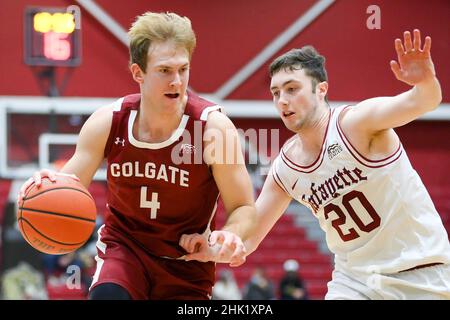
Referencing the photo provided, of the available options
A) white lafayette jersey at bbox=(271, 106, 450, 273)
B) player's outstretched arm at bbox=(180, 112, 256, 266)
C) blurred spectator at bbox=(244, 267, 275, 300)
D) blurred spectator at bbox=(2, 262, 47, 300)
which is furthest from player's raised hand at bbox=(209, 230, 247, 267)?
blurred spectator at bbox=(2, 262, 47, 300)

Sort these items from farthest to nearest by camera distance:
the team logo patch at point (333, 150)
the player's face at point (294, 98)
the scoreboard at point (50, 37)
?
1. the scoreboard at point (50, 37)
2. the player's face at point (294, 98)
3. the team logo patch at point (333, 150)

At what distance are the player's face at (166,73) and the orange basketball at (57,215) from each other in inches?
24.2

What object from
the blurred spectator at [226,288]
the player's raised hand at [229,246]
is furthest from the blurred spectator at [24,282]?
the player's raised hand at [229,246]

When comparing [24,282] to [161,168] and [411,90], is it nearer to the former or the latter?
[161,168]

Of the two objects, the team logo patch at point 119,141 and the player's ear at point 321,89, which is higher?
the player's ear at point 321,89

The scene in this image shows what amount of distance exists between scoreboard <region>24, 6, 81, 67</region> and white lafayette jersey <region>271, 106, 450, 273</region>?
5771 millimetres

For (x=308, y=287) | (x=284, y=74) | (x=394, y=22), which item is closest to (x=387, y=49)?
(x=394, y=22)

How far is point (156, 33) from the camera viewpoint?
3971mm

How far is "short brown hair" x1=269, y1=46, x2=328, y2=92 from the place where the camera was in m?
4.43

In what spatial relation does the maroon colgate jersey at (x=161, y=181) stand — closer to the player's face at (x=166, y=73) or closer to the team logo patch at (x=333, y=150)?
the player's face at (x=166, y=73)

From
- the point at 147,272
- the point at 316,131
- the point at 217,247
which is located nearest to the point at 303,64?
the point at 316,131

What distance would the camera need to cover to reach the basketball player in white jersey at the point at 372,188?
3.90m

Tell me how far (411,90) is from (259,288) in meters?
6.83

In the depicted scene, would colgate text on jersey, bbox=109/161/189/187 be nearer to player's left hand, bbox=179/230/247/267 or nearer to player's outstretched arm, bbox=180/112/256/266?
player's outstretched arm, bbox=180/112/256/266
